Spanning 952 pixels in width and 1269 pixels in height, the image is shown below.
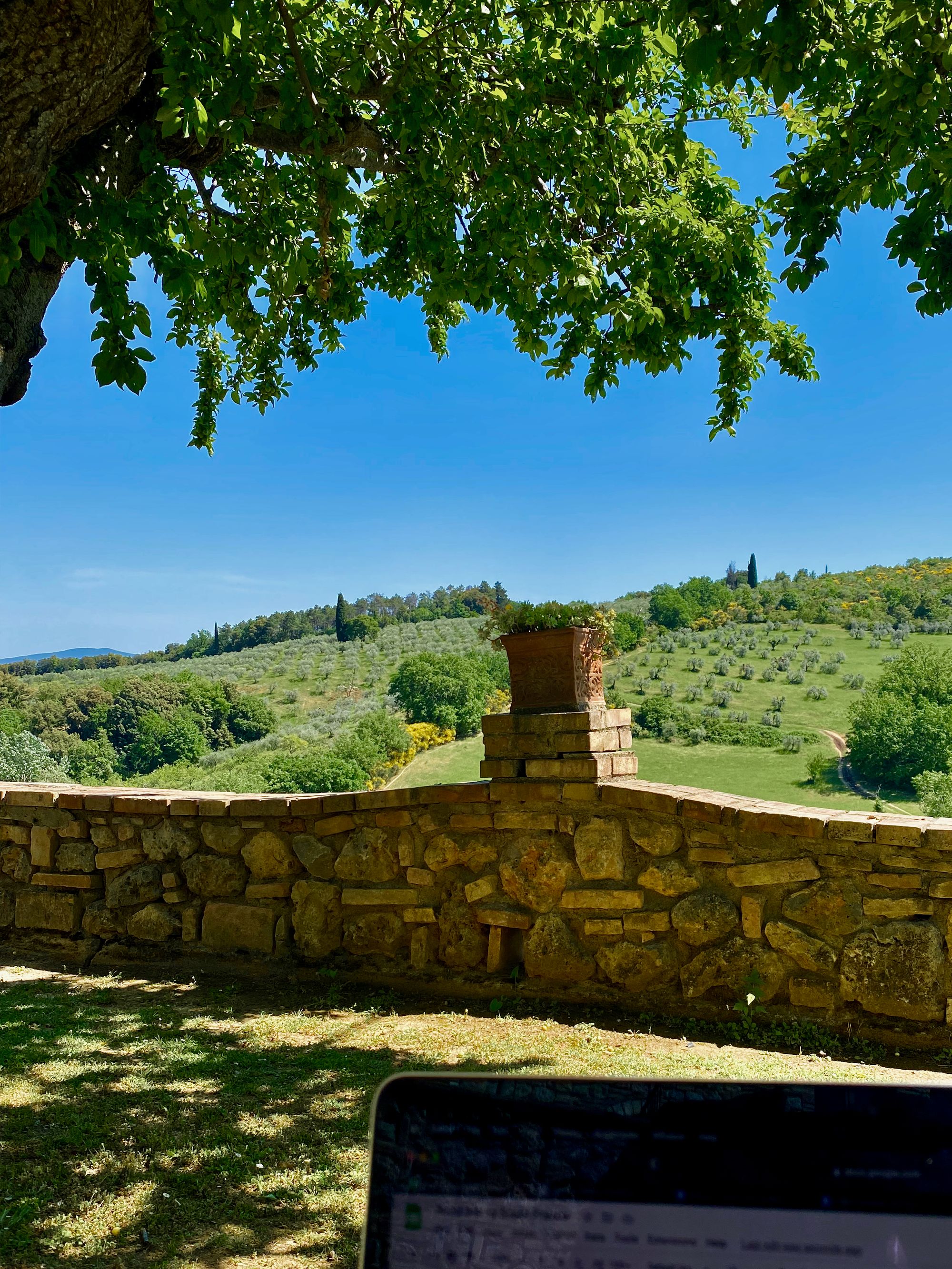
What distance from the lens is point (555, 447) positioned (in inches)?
1797

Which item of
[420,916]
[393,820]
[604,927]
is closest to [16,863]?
[393,820]

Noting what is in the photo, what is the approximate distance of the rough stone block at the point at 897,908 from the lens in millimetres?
3787

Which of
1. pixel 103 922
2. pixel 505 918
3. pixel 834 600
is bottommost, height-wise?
pixel 103 922

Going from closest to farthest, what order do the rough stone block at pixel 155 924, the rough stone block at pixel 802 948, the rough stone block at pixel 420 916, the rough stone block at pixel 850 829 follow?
the rough stone block at pixel 850 829
the rough stone block at pixel 802 948
the rough stone block at pixel 420 916
the rough stone block at pixel 155 924

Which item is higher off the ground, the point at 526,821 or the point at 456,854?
the point at 526,821

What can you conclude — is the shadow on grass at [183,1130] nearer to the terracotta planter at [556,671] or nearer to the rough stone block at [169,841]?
the rough stone block at [169,841]

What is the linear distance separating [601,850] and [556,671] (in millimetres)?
908

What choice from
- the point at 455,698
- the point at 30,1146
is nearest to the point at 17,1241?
the point at 30,1146

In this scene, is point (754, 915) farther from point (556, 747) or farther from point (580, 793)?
point (556, 747)

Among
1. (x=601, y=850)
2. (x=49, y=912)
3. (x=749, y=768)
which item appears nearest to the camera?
(x=601, y=850)

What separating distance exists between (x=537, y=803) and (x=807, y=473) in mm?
35774

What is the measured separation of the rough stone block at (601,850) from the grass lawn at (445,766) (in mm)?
670

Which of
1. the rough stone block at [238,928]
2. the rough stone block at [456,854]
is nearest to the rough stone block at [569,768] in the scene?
the rough stone block at [456,854]

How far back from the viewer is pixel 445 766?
6844 millimetres
